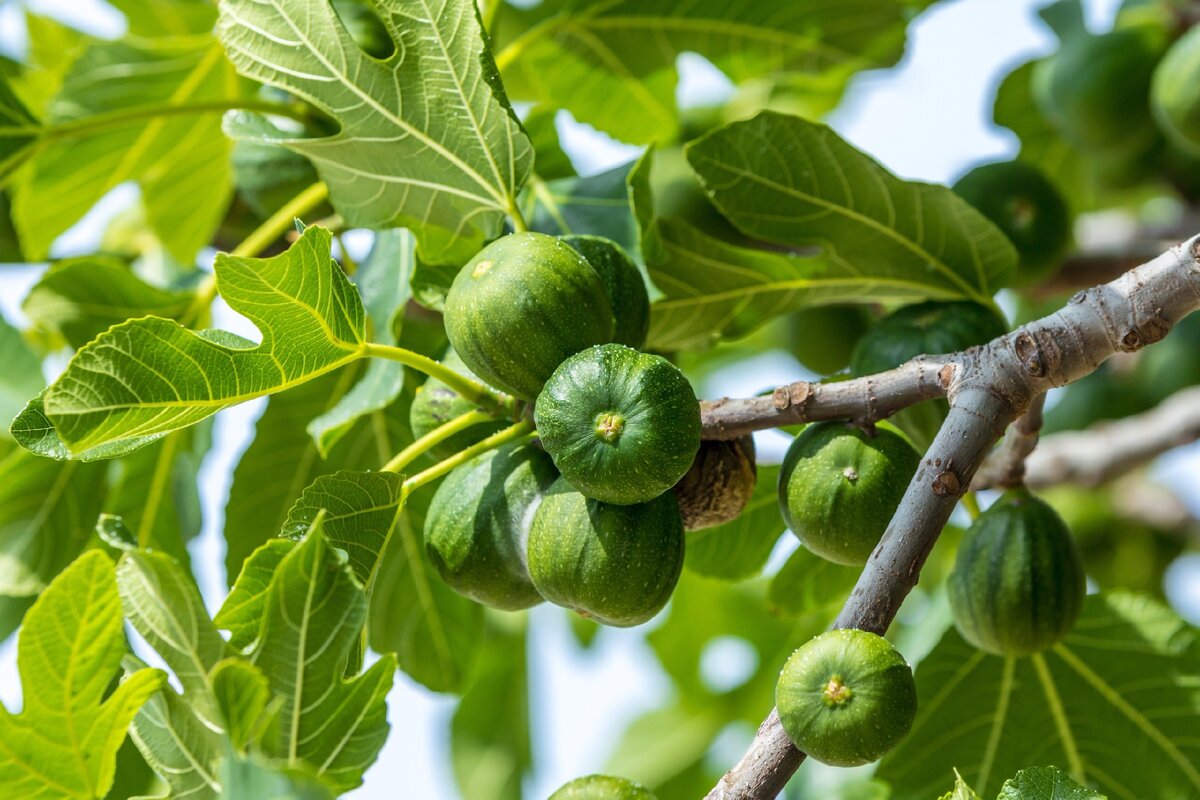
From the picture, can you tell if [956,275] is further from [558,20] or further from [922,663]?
[558,20]

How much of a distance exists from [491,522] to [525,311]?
31 cm

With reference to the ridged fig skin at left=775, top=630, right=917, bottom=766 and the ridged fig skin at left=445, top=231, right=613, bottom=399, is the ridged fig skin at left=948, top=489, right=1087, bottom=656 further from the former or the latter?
the ridged fig skin at left=445, top=231, right=613, bottom=399

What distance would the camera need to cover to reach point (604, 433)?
149cm

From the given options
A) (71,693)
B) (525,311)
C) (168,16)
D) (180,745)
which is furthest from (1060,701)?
(168,16)

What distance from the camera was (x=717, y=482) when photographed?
1815mm

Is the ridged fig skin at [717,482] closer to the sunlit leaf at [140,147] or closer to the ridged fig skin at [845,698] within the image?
the ridged fig skin at [845,698]

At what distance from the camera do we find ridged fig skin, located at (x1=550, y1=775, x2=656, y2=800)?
152 centimetres

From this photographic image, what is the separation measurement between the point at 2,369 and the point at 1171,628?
97.8 inches

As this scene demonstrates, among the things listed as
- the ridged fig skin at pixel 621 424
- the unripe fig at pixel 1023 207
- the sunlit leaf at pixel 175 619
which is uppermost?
the unripe fig at pixel 1023 207

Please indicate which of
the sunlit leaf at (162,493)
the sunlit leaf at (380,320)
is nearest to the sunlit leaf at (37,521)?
the sunlit leaf at (162,493)

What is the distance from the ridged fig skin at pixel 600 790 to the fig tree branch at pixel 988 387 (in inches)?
8.1

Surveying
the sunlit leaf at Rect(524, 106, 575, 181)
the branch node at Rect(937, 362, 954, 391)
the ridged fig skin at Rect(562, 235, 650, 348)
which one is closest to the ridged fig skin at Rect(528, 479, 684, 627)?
the ridged fig skin at Rect(562, 235, 650, 348)

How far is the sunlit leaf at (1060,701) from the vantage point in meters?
2.35

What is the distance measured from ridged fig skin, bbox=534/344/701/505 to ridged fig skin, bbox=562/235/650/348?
243mm
